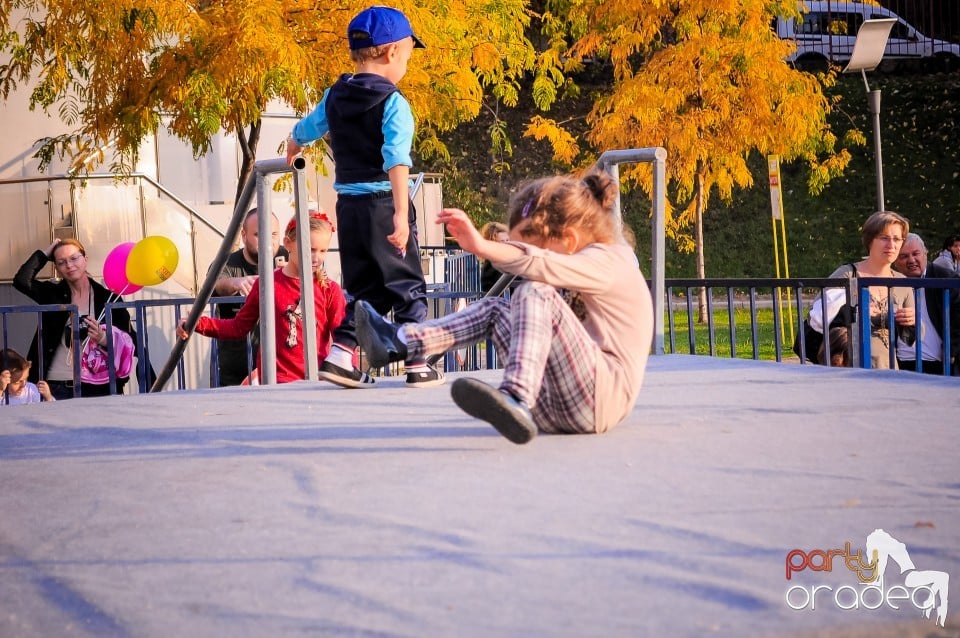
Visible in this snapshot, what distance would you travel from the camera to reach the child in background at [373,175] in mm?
5613

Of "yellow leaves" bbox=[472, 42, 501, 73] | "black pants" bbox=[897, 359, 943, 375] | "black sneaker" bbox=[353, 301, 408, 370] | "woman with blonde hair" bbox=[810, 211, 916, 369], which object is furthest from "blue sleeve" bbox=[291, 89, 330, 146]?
"yellow leaves" bbox=[472, 42, 501, 73]

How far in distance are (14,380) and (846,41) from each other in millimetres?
21649

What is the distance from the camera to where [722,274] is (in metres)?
24.3

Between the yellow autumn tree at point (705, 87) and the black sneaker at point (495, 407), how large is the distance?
14309 mm

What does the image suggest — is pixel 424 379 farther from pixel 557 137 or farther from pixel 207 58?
pixel 557 137

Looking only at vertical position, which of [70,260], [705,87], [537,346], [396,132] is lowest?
[537,346]

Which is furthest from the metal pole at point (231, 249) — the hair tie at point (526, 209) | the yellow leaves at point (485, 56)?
the yellow leaves at point (485, 56)

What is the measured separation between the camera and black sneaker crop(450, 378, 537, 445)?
380 centimetres

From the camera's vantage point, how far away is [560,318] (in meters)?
4.12

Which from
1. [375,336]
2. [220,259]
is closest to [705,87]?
[220,259]

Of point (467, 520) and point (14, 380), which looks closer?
point (467, 520)

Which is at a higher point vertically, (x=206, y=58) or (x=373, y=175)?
(x=206, y=58)

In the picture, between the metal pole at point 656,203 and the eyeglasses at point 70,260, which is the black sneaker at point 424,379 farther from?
the eyeglasses at point 70,260

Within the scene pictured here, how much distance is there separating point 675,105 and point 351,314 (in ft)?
42.4
